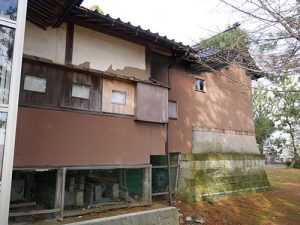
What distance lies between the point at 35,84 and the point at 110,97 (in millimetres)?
2041

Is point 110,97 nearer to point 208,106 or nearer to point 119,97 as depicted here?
point 119,97

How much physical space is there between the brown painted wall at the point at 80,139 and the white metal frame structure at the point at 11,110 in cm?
154

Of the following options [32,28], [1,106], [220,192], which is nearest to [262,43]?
[1,106]

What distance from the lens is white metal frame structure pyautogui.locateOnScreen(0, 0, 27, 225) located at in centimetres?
454

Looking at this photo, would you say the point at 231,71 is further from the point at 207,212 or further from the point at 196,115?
the point at 207,212

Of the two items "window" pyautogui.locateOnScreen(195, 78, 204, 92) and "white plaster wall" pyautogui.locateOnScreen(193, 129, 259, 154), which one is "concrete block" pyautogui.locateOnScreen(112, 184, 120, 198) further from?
"window" pyautogui.locateOnScreen(195, 78, 204, 92)

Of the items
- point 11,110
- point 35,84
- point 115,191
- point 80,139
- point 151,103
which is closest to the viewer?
point 11,110

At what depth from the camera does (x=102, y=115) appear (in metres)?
7.59

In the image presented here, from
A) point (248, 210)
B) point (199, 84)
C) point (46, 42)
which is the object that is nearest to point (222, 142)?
point (199, 84)

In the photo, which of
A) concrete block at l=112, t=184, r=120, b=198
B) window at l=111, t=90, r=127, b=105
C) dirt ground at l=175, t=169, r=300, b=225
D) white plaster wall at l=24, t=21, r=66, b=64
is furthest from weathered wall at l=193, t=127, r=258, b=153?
white plaster wall at l=24, t=21, r=66, b=64

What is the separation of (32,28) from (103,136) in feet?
10.9

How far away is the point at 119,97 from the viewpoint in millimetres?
8055

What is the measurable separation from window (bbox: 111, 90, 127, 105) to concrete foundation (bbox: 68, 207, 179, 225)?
307 cm

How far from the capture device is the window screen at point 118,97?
7929 millimetres
